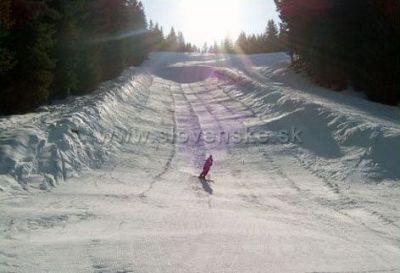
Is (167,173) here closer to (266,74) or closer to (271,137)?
(271,137)

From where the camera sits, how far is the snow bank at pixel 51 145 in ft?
28.2

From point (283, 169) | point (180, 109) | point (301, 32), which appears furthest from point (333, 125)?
point (301, 32)

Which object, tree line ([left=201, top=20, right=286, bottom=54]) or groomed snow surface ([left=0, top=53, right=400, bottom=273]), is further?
tree line ([left=201, top=20, right=286, bottom=54])

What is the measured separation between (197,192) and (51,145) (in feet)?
11.7

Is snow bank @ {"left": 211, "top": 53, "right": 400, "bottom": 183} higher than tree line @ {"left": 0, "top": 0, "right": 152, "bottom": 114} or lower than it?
lower

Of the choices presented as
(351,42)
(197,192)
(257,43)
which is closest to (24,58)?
(197,192)

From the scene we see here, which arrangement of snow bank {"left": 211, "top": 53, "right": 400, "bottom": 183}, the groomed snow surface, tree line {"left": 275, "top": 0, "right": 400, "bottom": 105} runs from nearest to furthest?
the groomed snow surface → snow bank {"left": 211, "top": 53, "right": 400, "bottom": 183} → tree line {"left": 275, "top": 0, "right": 400, "bottom": 105}

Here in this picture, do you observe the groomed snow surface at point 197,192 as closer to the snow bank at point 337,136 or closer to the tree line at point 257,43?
the snow bank at point 337,136

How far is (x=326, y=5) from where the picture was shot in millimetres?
21672

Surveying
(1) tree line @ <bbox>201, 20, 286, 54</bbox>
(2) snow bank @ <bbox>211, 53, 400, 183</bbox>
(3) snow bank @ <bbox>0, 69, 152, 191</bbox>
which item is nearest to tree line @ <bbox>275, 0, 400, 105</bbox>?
(2) snow bank @ <bbox>211, 53, 400, 183</bbox>

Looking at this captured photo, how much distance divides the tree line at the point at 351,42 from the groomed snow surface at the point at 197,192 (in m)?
2.96

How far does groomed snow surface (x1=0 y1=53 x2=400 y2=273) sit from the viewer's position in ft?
17.8

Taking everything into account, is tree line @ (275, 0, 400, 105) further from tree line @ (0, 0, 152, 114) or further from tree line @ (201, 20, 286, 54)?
tree line @ (201, 20, 286, 54)

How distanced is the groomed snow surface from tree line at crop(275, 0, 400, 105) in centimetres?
296
